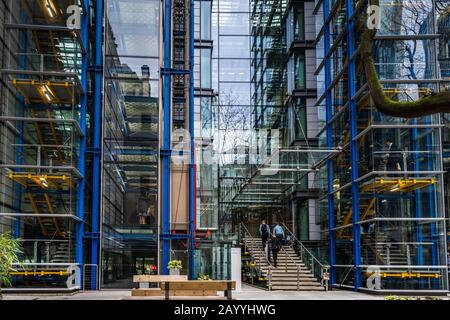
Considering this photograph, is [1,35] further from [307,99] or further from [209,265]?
[307,99]

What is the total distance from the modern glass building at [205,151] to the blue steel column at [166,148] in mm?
54

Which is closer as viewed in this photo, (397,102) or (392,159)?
(397,102)

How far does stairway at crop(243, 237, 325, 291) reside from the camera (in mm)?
23156

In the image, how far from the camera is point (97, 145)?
24.3 meters

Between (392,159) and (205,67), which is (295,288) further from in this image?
(205,67)

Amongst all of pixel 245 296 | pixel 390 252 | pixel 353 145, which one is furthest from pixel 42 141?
pixel 390 252

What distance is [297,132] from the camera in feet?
103

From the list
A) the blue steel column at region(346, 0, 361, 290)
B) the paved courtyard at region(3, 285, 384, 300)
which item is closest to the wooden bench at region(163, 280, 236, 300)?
the paved courtyard at region(3, 285, 384, 300)

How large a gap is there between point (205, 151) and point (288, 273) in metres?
6.03

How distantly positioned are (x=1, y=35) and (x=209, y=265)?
10.8 meters

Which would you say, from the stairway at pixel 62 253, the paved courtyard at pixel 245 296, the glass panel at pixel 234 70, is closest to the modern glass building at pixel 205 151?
the stairway at pixel 62 253

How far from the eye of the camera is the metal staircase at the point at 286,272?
75.7 ft

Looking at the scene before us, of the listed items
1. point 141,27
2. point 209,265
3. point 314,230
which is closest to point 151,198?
point 209,265
